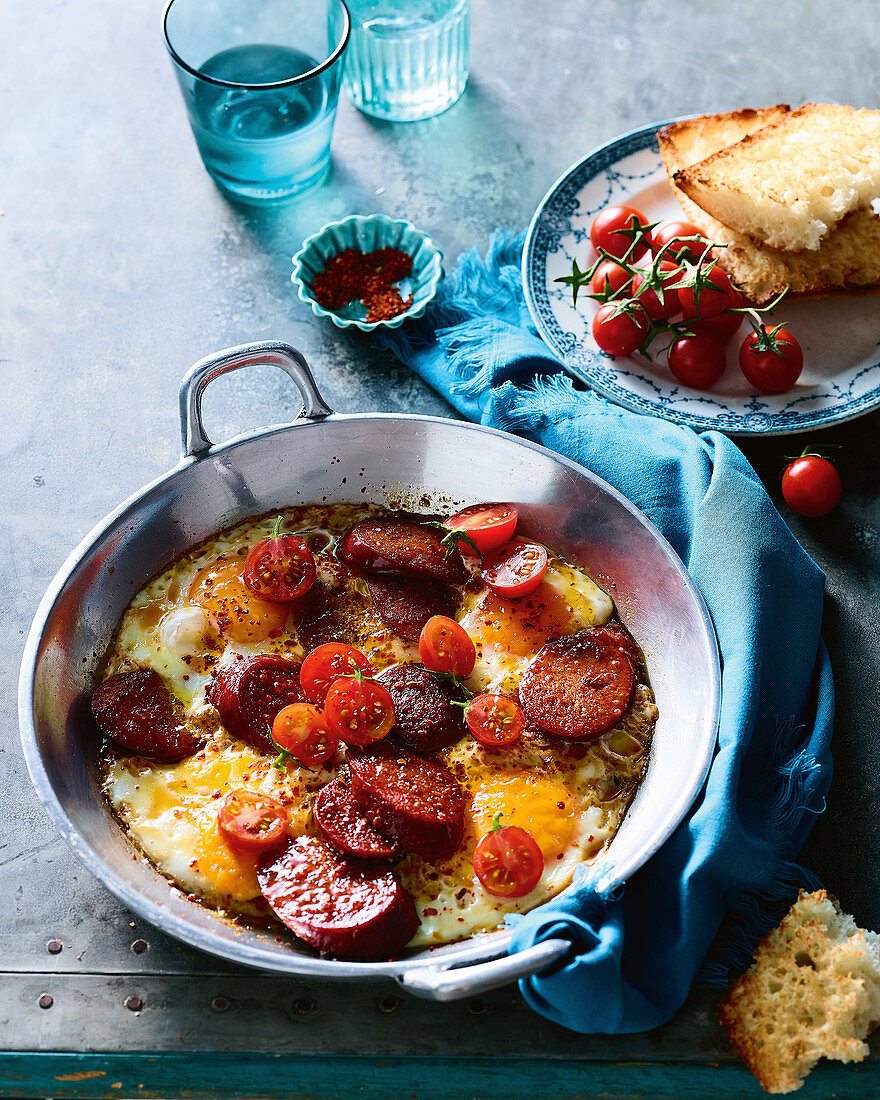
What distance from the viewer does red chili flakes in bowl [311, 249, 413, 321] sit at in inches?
152

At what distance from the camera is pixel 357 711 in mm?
2783

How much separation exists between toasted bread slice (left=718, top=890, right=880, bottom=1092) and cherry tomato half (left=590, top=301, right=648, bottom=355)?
1.93 m

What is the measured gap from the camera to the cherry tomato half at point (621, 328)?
3.58m

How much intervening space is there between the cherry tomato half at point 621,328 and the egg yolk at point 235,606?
1502 mm

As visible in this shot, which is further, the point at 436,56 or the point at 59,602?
the point at 436,56

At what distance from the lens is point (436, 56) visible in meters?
4.40

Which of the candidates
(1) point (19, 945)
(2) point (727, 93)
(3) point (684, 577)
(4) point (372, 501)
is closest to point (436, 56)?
(2) point (727, 93)

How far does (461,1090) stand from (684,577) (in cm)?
147

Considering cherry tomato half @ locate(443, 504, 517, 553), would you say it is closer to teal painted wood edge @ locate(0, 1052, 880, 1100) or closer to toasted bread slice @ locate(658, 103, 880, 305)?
toasted bread slice @ locate(658, 103, 880, 305)

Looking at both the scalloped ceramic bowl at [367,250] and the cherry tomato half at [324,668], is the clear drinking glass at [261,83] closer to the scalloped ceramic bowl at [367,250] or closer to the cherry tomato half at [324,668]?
the scalloped ceramic bowl at [367,250]

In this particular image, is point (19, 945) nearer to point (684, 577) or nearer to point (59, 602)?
point (59, 602)

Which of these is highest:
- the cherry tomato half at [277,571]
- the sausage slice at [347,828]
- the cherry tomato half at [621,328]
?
the cherry tomato half at [621,328]

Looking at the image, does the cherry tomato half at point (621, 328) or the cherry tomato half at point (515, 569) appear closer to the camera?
the cherry tomato half at point (515, 569)

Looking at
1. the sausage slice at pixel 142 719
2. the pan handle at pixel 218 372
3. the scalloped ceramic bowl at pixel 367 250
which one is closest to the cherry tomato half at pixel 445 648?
the sausage slice at pixel 142 719
